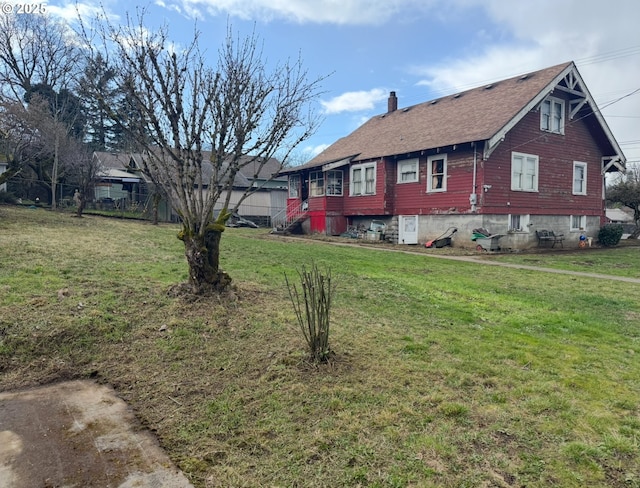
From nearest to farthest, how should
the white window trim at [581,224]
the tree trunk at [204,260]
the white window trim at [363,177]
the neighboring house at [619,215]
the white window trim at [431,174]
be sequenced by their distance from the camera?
the tree trunk at [204,260], the white window trim at [431,174], the white window trim at [581,224], the white window trim at [363,177], the neighboring house at [619,215]

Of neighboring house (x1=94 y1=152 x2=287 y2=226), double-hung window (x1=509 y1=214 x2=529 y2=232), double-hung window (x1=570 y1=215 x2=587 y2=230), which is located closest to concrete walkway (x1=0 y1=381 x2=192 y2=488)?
double-hung window (x1=509 y1=214 x2=529 y2=232)

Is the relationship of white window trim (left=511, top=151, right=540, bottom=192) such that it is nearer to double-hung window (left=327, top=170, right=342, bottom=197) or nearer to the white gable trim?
the white gable trim

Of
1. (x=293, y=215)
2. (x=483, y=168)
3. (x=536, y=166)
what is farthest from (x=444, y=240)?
(x=293, y=215)

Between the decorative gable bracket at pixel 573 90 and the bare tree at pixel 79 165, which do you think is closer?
the decorative gable bracket at pixel 573 90

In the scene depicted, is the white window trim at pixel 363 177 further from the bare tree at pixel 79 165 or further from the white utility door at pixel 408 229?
the bare tree at pixel 79 165

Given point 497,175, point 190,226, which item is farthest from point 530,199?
point 190,226

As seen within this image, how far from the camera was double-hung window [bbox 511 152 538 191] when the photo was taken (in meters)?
17.8

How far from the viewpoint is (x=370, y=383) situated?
11.7 ft

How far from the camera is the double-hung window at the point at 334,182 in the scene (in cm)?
2270

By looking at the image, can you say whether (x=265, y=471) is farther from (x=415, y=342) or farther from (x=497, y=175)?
(x=497, y=175)

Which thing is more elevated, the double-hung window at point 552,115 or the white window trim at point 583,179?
the double-hung window at point 552,115

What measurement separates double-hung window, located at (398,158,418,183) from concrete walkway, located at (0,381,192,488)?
17.5m

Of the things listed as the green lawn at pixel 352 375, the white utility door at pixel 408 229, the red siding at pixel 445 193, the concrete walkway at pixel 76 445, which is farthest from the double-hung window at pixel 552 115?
the concrete walkway at pixel 76 445

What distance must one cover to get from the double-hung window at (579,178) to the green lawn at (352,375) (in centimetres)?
1523
